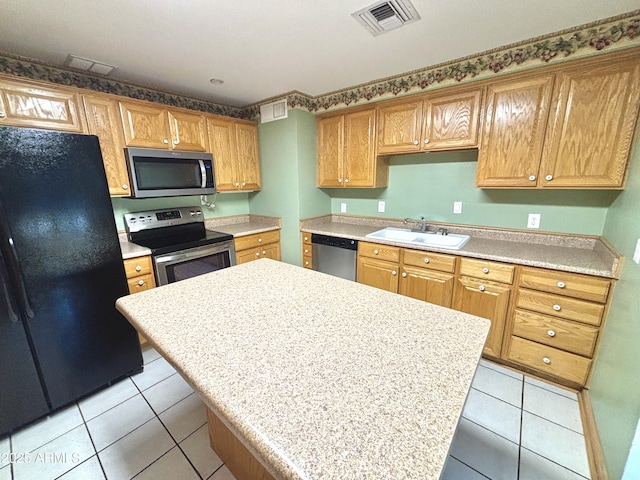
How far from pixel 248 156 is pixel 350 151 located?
3.85 feet

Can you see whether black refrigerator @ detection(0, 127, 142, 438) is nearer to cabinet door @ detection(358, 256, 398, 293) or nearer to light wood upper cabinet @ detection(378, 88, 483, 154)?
cabinet door @ detection(358, 256, 398, 293)

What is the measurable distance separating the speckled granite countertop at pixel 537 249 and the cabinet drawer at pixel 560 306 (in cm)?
20

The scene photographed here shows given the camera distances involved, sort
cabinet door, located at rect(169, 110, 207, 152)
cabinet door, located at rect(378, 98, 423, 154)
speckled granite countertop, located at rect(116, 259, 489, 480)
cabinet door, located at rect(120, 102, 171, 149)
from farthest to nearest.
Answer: cabinet door, located at rect(169, 110, 207, 152), cabinet door, located at rect(378, 98, 423, 154), cabinet door, located at rect(120, 102, 171, 149), speckled granite countertop, located at rect(116, 259, 489, 480)

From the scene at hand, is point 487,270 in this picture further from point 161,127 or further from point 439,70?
point 161,127

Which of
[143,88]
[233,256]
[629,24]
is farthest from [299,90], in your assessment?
[629,24]

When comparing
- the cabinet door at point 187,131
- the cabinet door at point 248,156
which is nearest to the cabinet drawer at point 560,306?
the cabinet door at point 248,156

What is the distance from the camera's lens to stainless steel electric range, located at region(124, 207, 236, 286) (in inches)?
88.0

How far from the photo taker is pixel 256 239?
9.84 feet

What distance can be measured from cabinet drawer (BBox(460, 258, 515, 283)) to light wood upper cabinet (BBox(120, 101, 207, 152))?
8.57 ft

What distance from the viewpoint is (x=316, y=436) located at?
512 millimetres

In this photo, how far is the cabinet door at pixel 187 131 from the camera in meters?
2.45

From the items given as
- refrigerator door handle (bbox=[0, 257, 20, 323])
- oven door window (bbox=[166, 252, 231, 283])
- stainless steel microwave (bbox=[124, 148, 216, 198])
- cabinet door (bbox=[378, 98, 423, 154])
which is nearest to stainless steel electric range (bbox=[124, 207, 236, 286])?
Result: oven door window (bbox=[166, 252, 231, 283])

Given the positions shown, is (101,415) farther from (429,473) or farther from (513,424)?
(513,424)

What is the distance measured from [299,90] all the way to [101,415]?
9.90 ft
